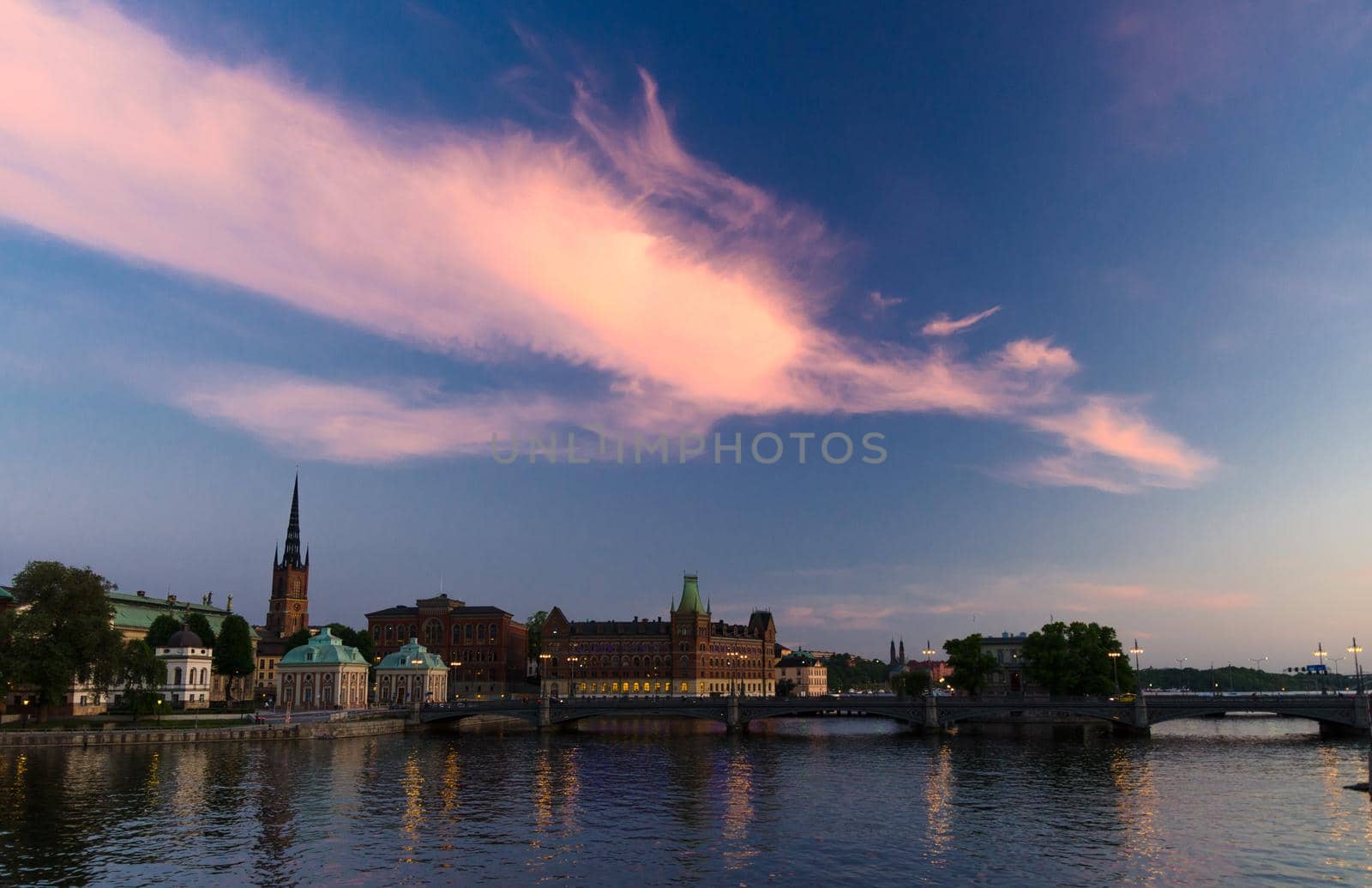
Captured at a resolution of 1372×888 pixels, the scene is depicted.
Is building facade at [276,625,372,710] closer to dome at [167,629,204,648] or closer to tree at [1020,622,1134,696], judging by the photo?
dome at [167,629,204,648]

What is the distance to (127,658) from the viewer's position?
391ft

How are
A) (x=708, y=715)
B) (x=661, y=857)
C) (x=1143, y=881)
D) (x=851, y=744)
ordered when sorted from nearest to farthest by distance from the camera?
(x=1143, y=881) → (x=661, y=857) → (x=851, y=744) → (x=708, y=715)

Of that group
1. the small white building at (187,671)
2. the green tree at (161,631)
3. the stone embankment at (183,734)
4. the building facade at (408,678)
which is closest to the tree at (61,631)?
the stone embankment at (183,734)

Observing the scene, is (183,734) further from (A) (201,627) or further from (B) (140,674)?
(A) (201,627)

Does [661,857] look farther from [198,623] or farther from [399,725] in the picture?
[198,623]

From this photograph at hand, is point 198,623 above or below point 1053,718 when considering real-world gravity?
above

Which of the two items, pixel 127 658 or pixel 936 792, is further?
pixel 127 658

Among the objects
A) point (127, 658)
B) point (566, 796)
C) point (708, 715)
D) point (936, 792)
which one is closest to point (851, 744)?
point (708, 715)

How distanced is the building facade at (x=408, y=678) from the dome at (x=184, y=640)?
3311cm

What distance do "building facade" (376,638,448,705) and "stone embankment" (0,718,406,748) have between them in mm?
51078

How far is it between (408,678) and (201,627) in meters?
39.1

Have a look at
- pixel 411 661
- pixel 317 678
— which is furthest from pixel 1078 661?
pixel 317 678

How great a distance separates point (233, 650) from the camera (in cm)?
17000

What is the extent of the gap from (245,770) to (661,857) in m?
50.3
